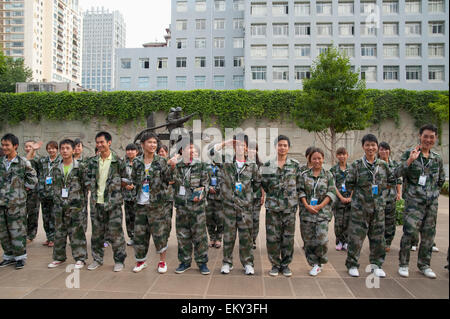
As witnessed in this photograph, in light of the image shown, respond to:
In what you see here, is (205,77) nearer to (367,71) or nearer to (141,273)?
(367,71)

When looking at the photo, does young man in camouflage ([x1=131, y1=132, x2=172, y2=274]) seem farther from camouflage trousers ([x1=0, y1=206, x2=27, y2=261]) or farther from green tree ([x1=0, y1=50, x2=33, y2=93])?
green tree ([x1=0, y1=50, x2=33, y2=93])

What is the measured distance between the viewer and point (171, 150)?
23.3 ft

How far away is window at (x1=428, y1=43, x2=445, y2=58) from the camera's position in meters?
28.0

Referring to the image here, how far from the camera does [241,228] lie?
361 cm

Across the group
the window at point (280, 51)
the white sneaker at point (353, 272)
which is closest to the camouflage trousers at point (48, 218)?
the white sneaker at point (353, 272)

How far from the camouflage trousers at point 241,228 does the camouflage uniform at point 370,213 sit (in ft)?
4.03

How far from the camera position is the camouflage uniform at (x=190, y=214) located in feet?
11.9

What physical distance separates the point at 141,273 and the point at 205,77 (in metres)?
31.4

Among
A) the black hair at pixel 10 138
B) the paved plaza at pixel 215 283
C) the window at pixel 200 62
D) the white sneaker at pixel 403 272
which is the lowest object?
the paved plaza at pixel 215 283

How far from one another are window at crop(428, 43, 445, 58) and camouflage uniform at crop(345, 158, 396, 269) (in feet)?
102

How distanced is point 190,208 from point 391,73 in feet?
100

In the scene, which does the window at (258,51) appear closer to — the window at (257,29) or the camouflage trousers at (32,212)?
the window at (257,29)

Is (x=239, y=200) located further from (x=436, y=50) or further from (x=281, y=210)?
(x=436, y=50)
